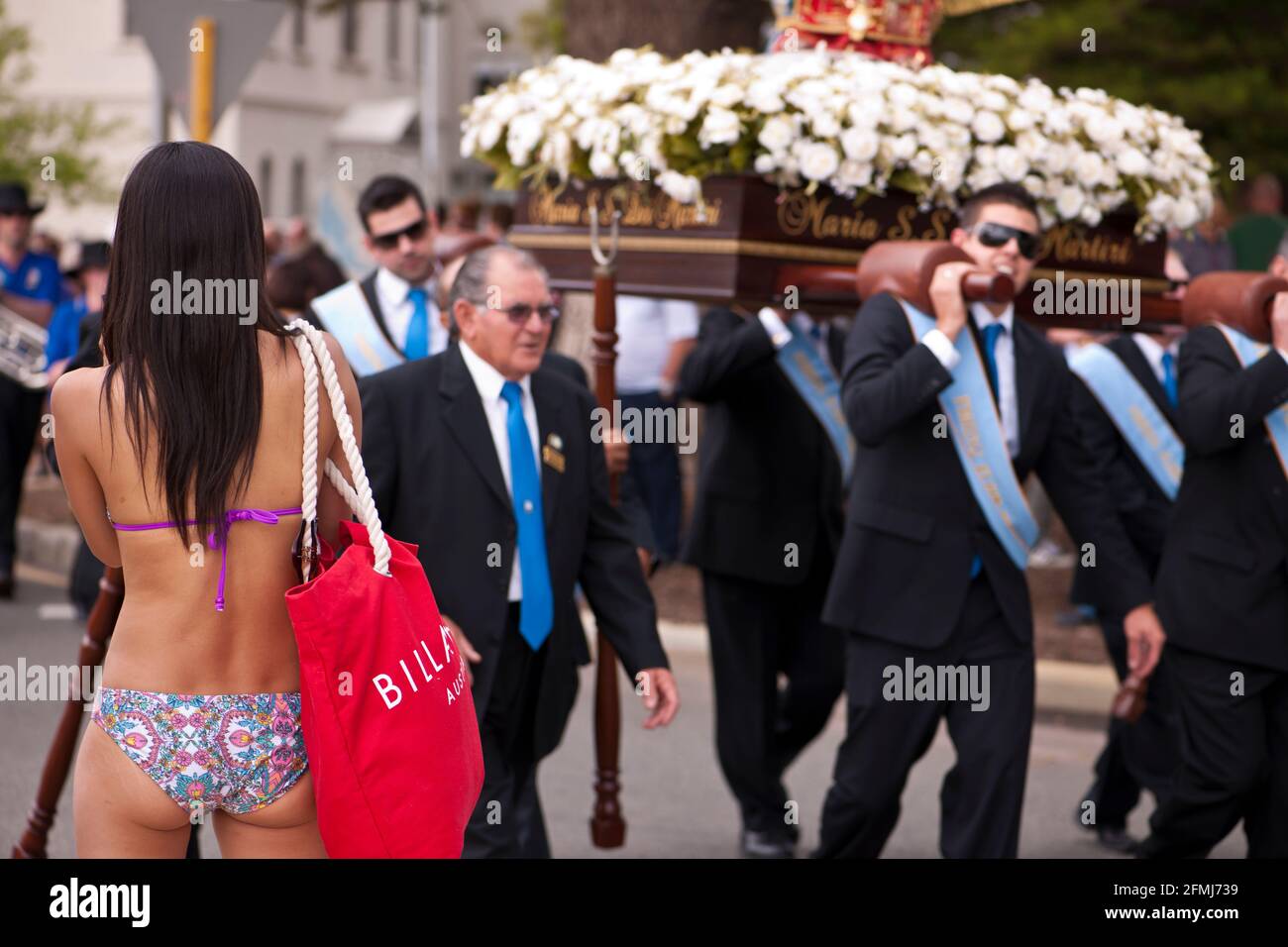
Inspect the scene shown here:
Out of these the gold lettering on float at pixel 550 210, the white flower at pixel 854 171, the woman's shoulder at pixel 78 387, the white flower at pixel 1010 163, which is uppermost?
the white flower at pixel 1010 163

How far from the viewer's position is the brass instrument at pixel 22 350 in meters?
11.4

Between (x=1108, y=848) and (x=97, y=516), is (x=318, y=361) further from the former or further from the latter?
(x=1108, y=848)

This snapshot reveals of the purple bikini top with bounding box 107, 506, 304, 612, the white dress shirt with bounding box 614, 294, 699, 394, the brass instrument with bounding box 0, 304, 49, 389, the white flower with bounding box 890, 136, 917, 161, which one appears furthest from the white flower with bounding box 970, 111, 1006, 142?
the brass instrument with bounding box 0, 304, 49, 389

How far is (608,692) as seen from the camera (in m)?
6.23

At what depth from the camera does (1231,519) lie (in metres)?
5.91

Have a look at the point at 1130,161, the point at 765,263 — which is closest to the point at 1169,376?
the point at 1130,161

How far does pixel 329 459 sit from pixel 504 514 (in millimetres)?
1465

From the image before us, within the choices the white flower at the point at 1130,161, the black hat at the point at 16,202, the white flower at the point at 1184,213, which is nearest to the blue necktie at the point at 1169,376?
the white flower at the point at 1184,213

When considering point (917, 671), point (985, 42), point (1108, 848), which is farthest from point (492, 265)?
point (985, 42)

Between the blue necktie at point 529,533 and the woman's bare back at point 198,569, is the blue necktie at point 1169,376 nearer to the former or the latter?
the blue necktie at point 529,533

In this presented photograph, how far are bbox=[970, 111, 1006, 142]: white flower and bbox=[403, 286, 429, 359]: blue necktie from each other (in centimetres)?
200

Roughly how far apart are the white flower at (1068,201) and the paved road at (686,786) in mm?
2152

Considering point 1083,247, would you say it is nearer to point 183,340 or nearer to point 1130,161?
point 1130,161

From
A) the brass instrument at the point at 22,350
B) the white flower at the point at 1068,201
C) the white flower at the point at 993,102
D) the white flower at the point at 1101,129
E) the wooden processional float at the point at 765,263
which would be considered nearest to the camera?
the wooden processional float at the point at 765,263
